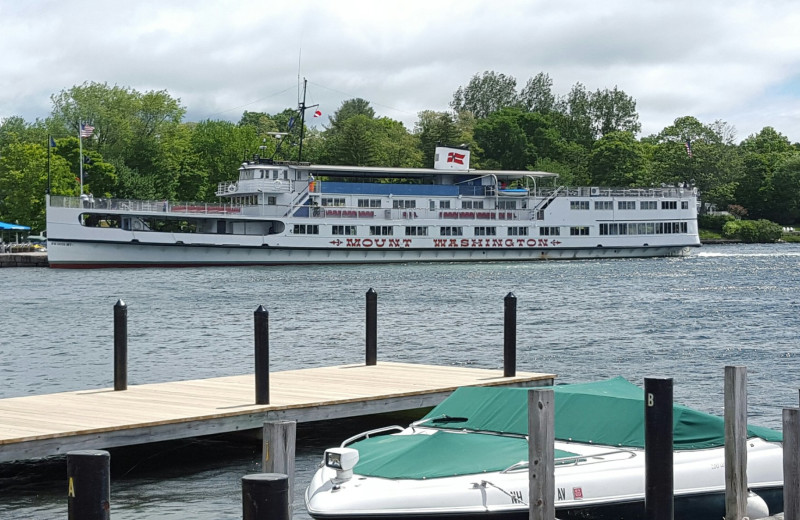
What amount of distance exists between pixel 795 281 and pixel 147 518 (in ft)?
161

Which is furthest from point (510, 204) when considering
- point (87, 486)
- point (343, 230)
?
point (87, 486)

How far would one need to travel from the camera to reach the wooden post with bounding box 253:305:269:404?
13461mm

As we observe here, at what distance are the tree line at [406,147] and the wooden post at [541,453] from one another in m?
64.3

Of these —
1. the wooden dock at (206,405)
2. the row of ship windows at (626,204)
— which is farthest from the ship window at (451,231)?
the wooden dock at (206,405)

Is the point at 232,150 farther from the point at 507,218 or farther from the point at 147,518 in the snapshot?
the point at 147,518

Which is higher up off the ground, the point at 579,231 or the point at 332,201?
the point at 332,201

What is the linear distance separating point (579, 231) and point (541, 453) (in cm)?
6951

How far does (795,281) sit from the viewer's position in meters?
55.5

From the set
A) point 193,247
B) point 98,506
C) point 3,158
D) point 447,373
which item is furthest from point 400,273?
point 98,506

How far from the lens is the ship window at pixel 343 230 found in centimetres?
7075

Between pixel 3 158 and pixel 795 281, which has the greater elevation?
pixel 3 158

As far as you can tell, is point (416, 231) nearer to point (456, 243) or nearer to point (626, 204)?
point (456, 243)

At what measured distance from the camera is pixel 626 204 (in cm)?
7756

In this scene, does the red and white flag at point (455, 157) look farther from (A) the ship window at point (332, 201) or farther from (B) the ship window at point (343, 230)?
(B) the ship window at point (343, 230)
